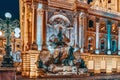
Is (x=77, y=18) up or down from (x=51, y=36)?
up

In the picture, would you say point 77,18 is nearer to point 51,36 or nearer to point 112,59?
point 51,36

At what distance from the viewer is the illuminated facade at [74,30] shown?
3675 cm

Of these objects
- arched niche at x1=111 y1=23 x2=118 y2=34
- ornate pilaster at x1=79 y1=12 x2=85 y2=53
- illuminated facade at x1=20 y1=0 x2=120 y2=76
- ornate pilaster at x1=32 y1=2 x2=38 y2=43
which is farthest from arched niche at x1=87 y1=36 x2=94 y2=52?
ornate pilaster at x1=32 y1=2 x2=38 y2=43

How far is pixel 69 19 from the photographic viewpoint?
41250 millimetres

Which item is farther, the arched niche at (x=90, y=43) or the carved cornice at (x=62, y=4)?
the arched niche at (x=90, y=43)

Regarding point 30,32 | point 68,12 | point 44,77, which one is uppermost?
point 68,12

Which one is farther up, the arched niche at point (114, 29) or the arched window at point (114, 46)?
the arched niche at point (114, 29)

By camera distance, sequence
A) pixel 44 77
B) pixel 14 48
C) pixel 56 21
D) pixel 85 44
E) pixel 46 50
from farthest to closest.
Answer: pixel 14 48
pixel 85 44
pixel 56 21
pixel 46 50
pixel 44 77

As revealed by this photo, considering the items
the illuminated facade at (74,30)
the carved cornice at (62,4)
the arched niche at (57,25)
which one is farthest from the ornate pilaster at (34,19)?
the carved cornice at (62,4)

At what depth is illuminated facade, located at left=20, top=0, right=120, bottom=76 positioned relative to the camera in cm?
3675

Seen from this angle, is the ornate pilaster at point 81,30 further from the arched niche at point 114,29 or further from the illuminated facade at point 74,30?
the arched niche at point 114,29

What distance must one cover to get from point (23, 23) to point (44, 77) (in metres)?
9.80

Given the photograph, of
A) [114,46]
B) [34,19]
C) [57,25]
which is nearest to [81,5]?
[57,25]

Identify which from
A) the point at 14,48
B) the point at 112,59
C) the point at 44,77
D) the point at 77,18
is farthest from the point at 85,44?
the point at 14,48
